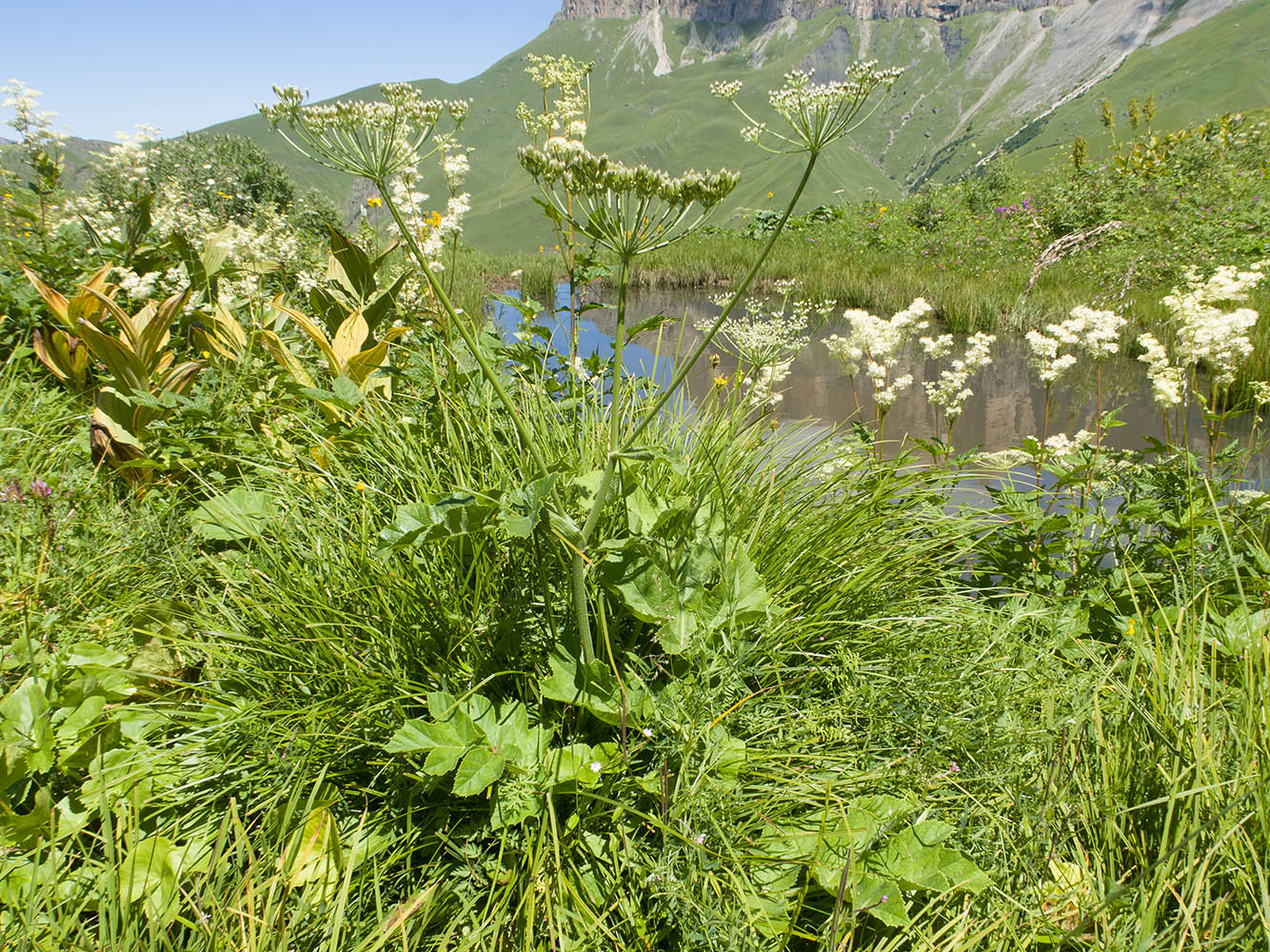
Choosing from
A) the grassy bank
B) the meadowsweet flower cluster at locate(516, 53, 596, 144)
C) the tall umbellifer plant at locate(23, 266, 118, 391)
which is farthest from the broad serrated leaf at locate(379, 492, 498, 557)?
the tall umbellifer plant at locate(23, 266, 118, 391)

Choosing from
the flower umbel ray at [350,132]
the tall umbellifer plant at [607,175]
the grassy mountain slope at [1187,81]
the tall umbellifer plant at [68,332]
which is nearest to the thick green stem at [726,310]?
the tall umbellifer plant at [607,175]

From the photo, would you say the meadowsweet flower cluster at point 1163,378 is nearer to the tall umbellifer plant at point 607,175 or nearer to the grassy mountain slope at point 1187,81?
the tall umbellifer plant at point 607,175

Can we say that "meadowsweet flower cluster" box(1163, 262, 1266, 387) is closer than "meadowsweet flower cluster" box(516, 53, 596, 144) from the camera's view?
Yes

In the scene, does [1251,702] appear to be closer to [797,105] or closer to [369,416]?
[797,105]

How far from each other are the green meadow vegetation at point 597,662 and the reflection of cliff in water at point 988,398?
1.96 m

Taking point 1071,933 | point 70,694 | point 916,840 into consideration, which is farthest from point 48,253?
point 1071,933

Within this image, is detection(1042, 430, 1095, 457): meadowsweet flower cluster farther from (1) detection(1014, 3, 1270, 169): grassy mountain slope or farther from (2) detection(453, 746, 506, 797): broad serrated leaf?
(1) detection(1014, 3, 1270, 169): grassy mountain slope

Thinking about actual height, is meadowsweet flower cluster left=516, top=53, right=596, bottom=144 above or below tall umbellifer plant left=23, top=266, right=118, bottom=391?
above

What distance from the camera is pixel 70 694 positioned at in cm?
167

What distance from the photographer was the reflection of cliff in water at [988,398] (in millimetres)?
4949

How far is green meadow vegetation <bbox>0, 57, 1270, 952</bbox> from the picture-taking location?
1.38 meters

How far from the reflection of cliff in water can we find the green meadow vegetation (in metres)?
1.96

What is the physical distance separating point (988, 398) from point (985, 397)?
31mm

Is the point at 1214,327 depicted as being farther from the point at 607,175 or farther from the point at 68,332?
the point at 68,332
